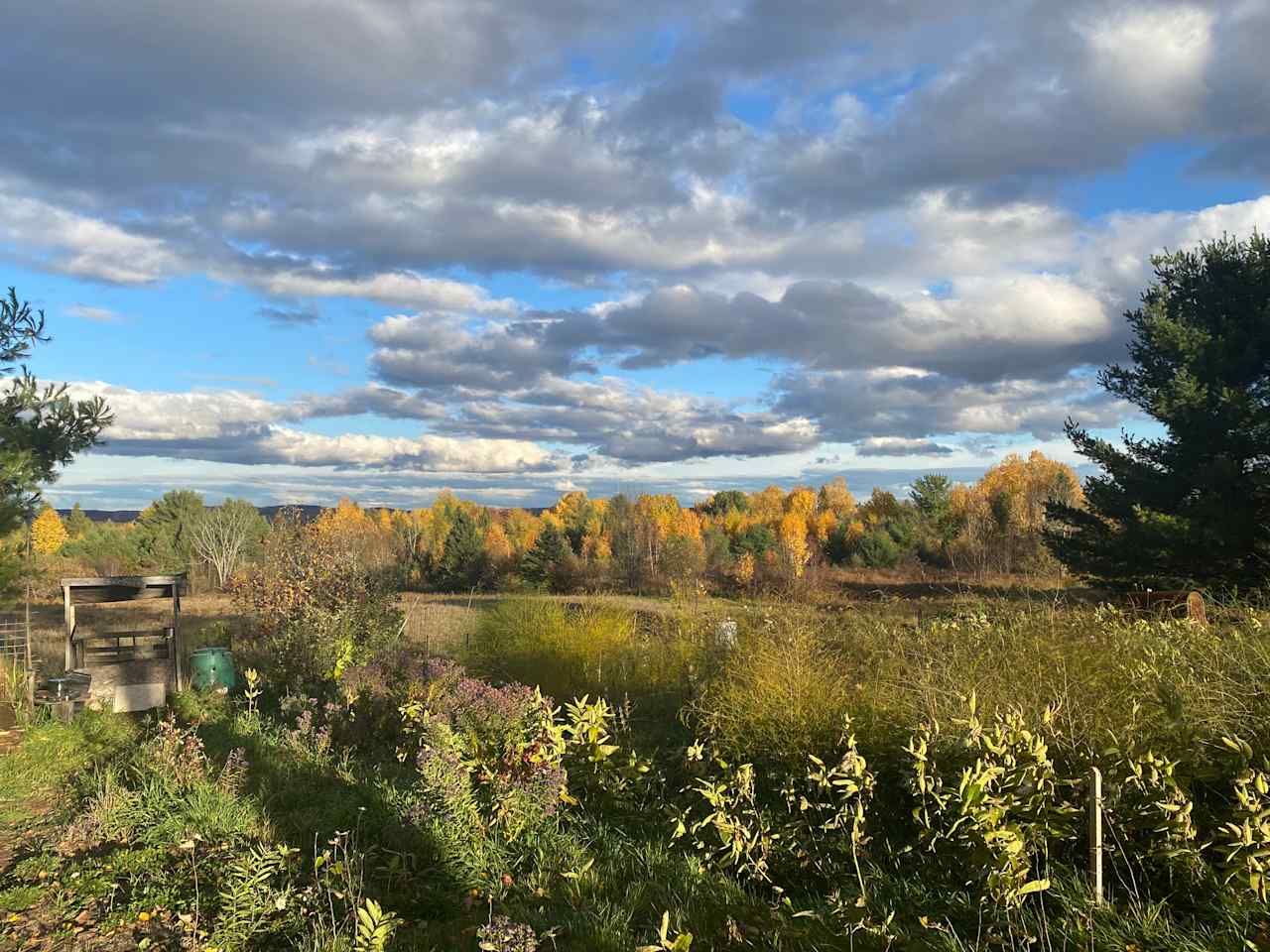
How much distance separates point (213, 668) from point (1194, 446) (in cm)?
1588

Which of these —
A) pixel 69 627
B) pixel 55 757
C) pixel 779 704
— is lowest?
pixel 55 757

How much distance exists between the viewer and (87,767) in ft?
21.9

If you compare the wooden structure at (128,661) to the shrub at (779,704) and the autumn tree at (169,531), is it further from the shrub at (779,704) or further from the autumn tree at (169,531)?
the autumn tree at (169,531)

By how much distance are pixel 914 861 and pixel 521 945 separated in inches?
70.5

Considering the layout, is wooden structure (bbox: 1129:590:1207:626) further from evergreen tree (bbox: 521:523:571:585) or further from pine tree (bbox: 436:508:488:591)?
pine tree (bbox: 436:508:488:591)

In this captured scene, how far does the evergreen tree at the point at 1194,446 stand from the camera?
1433 centimetres

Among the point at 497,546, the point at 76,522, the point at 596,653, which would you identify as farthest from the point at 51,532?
the point at 596,653

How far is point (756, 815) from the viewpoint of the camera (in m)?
3.88

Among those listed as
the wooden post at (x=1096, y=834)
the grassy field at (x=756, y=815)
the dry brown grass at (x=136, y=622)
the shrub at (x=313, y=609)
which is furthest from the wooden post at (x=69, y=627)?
the wooden post at (x=1096, y=834)

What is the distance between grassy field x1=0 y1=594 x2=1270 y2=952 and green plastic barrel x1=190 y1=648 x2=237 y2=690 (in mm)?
3794

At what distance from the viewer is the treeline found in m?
32.6

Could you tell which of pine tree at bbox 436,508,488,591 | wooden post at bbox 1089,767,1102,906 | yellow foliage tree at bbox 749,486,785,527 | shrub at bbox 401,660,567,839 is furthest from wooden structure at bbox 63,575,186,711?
yellow foliage tree at bbox 749,486,785,527

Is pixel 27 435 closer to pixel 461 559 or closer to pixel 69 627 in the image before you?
pixel 69 627

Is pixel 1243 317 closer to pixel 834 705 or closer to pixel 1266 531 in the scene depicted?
pixel 1266 531
